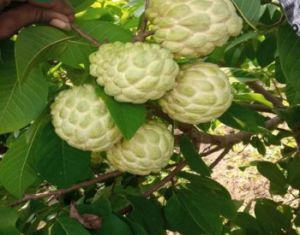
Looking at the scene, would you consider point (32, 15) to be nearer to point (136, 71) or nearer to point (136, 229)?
point (136, 71)

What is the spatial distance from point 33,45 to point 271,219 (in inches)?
54.7

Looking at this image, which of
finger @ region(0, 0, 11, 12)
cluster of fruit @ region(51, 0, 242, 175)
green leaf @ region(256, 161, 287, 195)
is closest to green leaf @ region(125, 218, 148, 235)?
cluster of fruit @ region(51, 0, 242, 175)

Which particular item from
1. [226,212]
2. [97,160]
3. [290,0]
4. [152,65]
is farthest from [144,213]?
[290,0]

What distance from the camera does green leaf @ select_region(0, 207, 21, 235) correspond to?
4.37ft

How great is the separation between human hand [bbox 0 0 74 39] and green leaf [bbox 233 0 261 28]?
39 cm

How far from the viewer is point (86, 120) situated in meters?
1.09

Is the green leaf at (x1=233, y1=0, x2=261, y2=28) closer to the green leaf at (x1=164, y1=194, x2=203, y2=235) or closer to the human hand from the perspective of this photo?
the human hand

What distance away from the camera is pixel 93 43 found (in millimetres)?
1184

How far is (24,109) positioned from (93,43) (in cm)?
24

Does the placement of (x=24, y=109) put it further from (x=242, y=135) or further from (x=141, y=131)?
(x=242, y=135)

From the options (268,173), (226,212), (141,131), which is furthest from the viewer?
(268,173)

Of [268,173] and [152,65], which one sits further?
[268,173]

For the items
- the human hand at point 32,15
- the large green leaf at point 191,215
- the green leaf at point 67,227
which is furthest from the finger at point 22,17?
the large green leaf at point 191,215

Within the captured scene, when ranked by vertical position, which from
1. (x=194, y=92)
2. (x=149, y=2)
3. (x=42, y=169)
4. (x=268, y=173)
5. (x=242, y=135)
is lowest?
(x=268, y=173)
